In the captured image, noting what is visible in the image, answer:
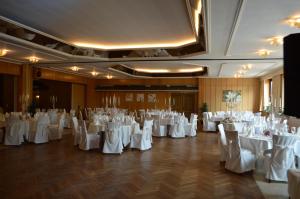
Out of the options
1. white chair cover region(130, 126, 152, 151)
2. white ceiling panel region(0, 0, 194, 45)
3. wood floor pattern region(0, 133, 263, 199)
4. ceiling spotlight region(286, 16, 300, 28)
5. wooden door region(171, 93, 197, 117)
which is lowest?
wood floor pattern region(0, 133, 263, 199)

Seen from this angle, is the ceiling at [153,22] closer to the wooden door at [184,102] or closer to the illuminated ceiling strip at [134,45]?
the illuminated ceiling strip at [134,45]

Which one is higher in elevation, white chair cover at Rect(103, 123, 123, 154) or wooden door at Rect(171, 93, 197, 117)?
wooden door at Rect(171, 93, 197, 117)

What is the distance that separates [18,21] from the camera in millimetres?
6715

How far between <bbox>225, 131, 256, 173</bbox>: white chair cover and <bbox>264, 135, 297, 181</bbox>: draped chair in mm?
463

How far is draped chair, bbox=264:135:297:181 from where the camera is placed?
4.89m

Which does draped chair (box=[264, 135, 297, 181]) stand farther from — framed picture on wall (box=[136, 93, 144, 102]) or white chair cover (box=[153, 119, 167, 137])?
framed picture on wall (box=[136, 93, 144, 102])

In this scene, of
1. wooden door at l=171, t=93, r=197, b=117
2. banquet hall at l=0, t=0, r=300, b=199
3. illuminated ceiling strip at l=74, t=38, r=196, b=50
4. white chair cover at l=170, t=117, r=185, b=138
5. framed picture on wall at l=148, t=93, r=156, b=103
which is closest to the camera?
banquet hall at l=0, t=0, r=300, b=199

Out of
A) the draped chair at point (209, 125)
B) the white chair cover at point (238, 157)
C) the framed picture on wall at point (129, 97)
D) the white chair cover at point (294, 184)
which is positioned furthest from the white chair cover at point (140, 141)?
the framed picture on wall at point (129, 97)

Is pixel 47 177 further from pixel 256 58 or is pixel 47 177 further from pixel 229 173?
pixel 256 58

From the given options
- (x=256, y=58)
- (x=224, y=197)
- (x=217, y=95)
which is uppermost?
(x=256, y=58)

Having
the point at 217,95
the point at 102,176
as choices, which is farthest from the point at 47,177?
the point at 217,95

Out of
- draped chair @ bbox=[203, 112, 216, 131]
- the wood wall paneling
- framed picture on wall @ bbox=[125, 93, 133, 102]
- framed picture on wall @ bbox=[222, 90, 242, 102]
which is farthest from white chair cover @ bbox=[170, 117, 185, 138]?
framed picture on wall @ bbox=[125, 93, 133, 102]

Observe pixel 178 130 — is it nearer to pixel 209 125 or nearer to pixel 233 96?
pixel 209 125

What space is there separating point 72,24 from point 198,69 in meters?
10.8
